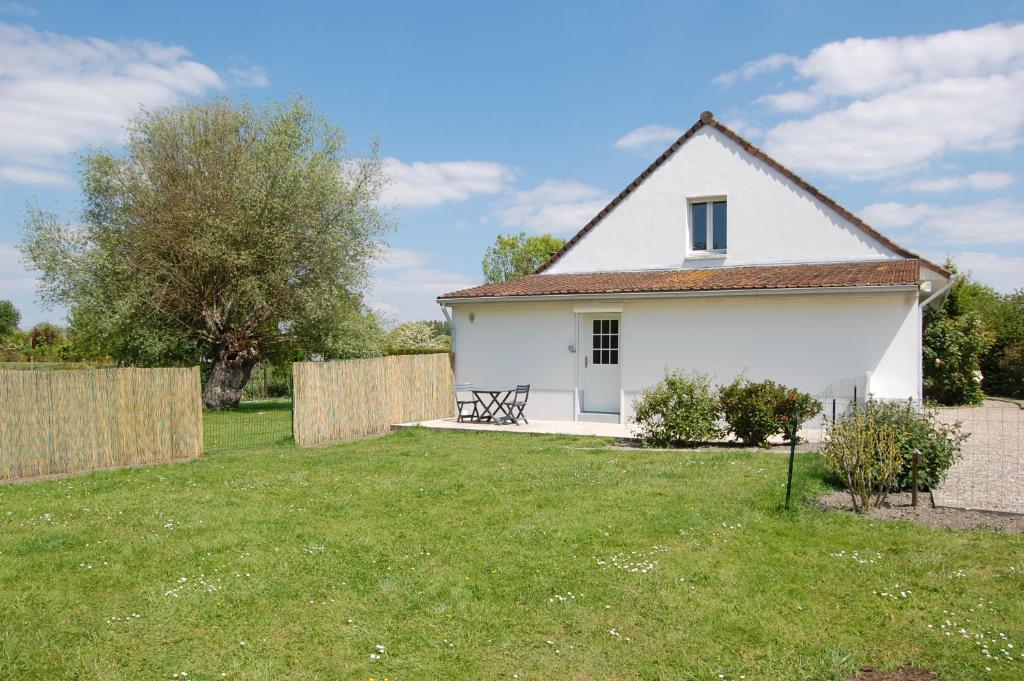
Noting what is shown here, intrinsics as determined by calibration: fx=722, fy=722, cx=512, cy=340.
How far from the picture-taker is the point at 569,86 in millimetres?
19000

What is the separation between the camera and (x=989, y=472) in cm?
1029

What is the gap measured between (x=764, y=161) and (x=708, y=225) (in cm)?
197

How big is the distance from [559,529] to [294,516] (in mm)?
2854

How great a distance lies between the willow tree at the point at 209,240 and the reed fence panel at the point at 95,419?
10807 millimetres

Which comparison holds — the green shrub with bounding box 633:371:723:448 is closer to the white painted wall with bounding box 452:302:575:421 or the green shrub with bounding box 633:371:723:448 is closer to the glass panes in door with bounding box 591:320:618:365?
the glass panes in door with bounding box 591:320:618:365

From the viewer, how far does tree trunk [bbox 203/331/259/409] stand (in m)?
23.9

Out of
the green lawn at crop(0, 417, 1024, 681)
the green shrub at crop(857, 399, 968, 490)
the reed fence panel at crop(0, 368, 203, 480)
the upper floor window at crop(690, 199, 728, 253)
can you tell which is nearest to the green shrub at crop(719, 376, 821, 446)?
the green lawn at crop(0, 417, 1024, 681)

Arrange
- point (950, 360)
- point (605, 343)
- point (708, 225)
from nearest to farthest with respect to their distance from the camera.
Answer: point (605, 343) → point (708, 225) → point (950, 360)

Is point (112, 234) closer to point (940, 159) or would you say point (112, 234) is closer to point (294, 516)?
point (294, 516)

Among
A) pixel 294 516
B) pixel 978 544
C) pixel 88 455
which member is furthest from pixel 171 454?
pixel 978 544

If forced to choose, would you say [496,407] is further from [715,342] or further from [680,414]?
[680,414]

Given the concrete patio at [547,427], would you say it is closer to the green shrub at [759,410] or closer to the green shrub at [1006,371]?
the green shrub at [759,410]

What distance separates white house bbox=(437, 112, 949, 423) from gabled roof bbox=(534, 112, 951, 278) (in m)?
0.03

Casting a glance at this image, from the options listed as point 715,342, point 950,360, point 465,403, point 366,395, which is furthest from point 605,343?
point 950,360
